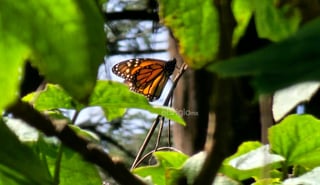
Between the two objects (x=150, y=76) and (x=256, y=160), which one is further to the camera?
(x=150, y=76)

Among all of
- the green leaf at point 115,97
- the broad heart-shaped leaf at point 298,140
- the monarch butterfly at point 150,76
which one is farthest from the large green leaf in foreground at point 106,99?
the monarch butterfly at point 150,76

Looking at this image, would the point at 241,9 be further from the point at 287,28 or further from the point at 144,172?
the point at 144,172

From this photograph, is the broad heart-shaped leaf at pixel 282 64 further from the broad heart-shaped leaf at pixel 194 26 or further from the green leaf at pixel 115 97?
the green leaf at pixel 115 97

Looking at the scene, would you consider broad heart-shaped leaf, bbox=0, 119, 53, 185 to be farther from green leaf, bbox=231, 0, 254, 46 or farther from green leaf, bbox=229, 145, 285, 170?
green leaf, bbox=229, 145, 285, 170

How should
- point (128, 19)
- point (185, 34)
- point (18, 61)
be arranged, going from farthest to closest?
point (128, 19)
point (185, 34)
point (18, 61)

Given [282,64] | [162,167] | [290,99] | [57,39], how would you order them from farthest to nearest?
[162,167], [290,99], [57,39], [282,64]

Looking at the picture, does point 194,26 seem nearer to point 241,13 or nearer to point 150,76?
point 241,13

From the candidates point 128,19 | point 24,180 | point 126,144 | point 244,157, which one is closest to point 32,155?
point 24,180

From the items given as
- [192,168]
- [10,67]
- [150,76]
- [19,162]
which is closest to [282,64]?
[10,67]
